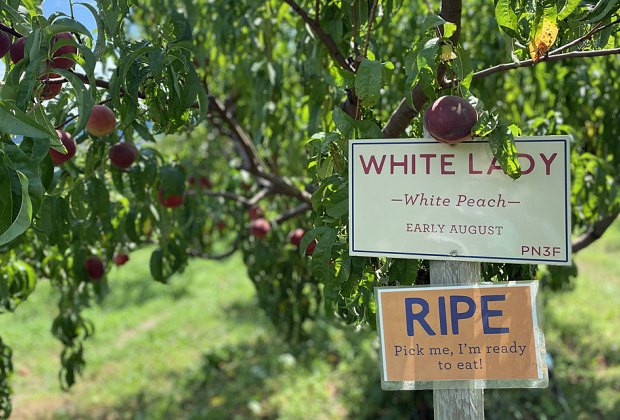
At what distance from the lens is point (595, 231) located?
2023 mm

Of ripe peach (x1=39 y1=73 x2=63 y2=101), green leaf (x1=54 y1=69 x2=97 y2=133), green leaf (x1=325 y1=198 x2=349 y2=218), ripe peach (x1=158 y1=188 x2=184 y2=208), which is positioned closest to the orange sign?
green leaf (x1=325 y1=198 x2=349 y2=218)

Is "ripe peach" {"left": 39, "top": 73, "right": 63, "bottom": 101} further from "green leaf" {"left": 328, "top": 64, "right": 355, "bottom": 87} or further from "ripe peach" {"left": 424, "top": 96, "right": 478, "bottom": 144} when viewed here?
"ripe peach" {"left": 424, "top": 96, "right": 478, "bottom": 144}

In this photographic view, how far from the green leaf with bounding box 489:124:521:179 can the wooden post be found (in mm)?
196

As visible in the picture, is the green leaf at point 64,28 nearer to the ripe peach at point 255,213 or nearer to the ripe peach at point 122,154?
the ripe peach at point 122,154

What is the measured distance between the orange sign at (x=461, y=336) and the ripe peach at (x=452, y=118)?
0.26 metres

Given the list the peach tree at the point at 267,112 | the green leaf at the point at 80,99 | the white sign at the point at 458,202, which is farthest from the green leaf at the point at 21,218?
the white sign at the point at 458,202

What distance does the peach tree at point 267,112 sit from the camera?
0.91 m

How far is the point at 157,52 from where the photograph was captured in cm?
101

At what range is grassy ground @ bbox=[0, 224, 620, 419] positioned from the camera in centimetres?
312

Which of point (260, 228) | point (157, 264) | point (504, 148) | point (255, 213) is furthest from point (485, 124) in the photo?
point (255, 213)

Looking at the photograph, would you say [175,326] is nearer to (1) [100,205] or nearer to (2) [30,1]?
(1) [100,205]

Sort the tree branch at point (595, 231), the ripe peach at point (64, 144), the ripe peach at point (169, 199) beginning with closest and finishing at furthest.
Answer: the ripe peach at point (64, 144) → the ripe peach at point (169, 199) → the tree branch at point (595, 231)

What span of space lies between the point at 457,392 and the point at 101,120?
33.7 inches

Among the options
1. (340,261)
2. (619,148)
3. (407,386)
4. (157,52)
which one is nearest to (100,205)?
(157,52)
